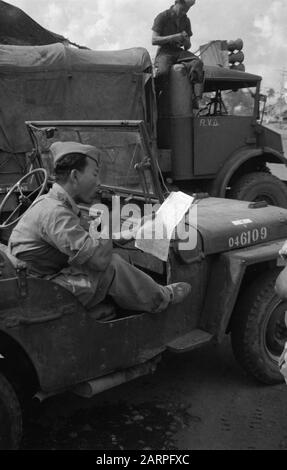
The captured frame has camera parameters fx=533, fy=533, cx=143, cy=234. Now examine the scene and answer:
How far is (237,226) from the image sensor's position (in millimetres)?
3125

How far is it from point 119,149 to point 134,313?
1.05 metres

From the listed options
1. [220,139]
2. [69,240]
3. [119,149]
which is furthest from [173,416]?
[220,139]

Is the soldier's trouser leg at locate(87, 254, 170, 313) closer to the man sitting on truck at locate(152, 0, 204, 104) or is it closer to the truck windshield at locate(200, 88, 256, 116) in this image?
the man sitting on truck at locate(152, 0, 204, 104)

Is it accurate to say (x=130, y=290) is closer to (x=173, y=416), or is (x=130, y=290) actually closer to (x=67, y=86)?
(x=173, y=416)

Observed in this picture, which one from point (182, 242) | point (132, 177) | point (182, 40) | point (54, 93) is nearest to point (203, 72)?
point (182, 40)

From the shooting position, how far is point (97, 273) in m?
2.39

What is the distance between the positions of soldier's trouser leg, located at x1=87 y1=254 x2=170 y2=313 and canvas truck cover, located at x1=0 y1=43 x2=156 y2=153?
3.84 m

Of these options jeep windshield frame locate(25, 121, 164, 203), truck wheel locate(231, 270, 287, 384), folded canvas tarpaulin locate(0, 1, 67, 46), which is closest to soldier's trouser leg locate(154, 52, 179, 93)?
folded canvas tarpaulin locate(0, 1, 67, 46)

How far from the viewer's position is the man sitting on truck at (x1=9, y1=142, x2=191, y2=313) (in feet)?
7.30

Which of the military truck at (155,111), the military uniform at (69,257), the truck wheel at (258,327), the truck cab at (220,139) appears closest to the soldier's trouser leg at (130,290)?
the military uniform at (69,257)

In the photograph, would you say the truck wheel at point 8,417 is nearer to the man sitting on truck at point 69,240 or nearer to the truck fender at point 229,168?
the man sitting on truck at point 69,240

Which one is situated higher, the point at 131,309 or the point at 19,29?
the point at 19,29

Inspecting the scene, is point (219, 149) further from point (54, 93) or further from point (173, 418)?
point (173, 418)

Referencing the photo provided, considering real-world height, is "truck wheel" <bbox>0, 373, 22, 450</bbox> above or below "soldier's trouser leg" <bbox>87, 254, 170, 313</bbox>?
below
